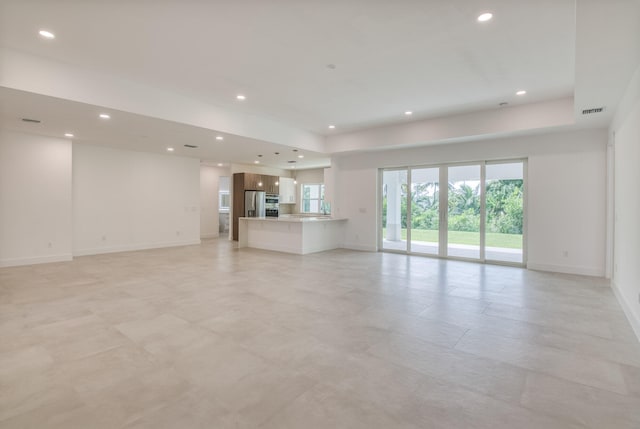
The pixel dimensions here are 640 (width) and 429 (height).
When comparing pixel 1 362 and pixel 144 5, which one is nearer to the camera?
pixel 1 362

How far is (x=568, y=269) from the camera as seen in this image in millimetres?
6055

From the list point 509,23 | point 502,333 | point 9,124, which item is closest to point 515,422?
point 502,333

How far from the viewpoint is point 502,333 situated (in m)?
3.14

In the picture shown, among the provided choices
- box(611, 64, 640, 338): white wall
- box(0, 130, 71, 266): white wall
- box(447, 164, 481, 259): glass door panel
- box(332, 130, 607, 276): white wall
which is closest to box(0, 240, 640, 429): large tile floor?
box(611, 64, 640, 338): white wall

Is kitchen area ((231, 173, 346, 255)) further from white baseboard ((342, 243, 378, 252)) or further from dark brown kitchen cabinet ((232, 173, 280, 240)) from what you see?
white baseboard ((342, 243, 378, 252))

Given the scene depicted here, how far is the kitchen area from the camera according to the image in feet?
27.3

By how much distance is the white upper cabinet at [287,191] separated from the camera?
12.8 m

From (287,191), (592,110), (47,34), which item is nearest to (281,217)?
(287,191)

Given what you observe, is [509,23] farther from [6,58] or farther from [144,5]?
[6,58]

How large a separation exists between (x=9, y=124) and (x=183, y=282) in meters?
4.60

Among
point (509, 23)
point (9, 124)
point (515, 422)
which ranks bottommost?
point (515, 422)

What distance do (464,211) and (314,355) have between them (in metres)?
6.10

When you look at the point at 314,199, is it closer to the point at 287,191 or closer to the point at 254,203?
the point at 287,191

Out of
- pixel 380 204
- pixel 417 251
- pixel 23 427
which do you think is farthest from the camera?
pixel 380 204
